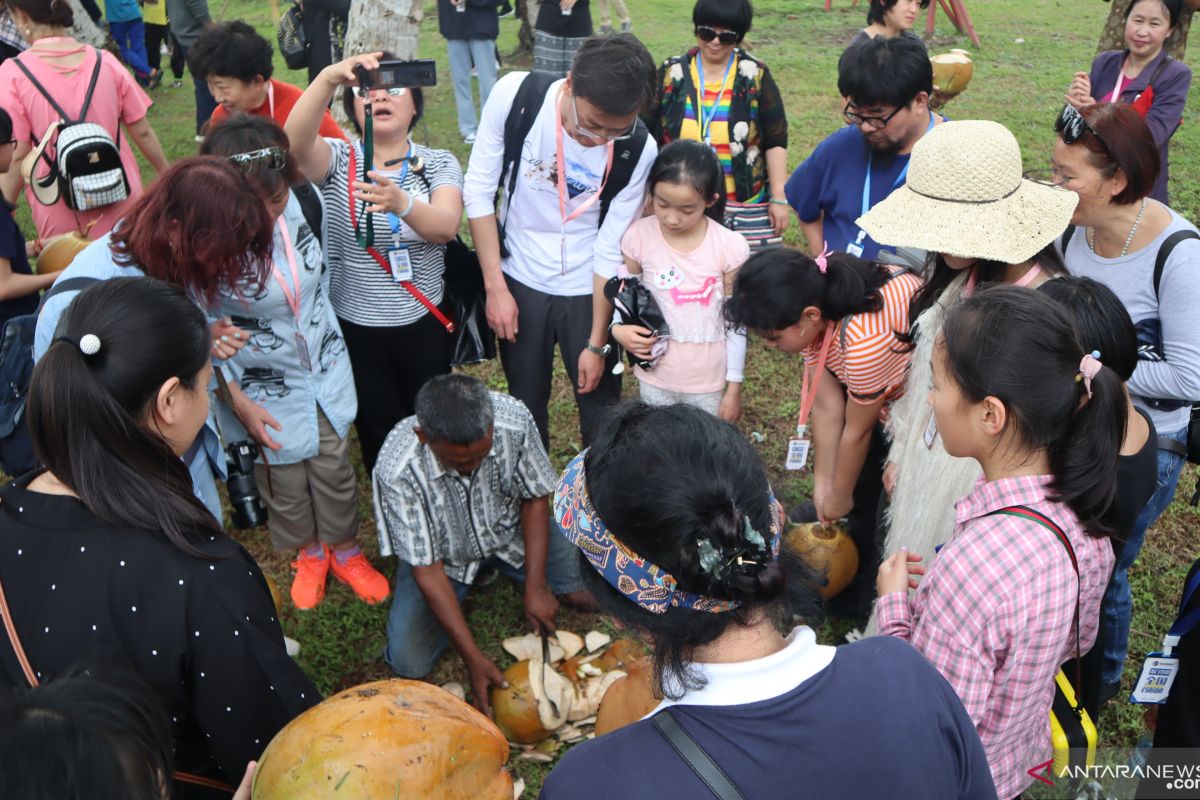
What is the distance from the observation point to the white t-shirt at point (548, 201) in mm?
3688

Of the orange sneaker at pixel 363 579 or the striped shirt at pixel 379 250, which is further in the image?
the orange sneaker at pixel 363 579

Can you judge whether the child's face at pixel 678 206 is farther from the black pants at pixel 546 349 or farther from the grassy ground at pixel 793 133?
the grassy ground at pixel 793 133

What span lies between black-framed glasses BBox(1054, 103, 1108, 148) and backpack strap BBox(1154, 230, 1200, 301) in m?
0.38

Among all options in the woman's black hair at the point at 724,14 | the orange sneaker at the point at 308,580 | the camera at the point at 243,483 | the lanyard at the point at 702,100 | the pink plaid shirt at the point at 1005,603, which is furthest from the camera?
the lanyard at the point at 702,100

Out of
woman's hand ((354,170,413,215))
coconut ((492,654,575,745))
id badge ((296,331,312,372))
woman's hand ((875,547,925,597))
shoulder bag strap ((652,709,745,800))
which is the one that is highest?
woman's hand ((354,170,413,215))

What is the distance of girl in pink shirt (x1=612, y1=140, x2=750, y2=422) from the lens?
3.59m

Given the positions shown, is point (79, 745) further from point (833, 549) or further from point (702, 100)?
point (702, 100)

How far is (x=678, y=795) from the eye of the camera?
1.33 m

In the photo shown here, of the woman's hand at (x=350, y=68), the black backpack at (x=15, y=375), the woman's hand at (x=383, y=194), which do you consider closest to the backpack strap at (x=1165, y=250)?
the woman's hand at (x=383, y=194)

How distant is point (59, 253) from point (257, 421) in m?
1.47

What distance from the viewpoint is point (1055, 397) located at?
2047 mm

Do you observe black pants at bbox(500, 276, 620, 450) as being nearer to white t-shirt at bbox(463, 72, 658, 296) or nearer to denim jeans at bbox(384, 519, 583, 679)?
white t-shirt at bbox(463, 72, 658, 296)

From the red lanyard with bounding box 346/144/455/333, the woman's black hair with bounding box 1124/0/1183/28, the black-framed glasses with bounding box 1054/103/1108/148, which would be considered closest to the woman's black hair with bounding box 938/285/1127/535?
the black-framed glasses with bounding box 1054/103/1108/148

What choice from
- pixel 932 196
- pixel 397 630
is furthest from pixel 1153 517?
pixel 397 630
